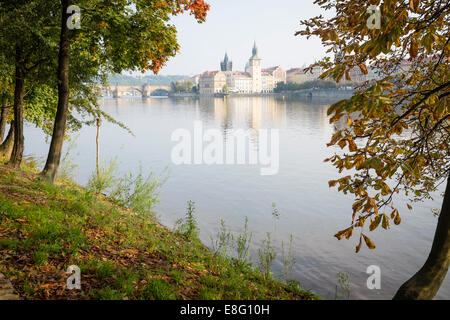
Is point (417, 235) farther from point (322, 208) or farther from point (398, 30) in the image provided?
point (398, 30)

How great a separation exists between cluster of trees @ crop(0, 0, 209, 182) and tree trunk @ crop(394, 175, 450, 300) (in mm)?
8539

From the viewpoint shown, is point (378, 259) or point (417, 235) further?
point (417, 235)

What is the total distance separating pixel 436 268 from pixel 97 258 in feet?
19.1

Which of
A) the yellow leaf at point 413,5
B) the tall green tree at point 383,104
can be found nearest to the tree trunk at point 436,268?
the tall green tree at point 383,104

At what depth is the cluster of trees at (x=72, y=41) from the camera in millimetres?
9477

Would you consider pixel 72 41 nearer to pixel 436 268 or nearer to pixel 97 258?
pixel 97 258

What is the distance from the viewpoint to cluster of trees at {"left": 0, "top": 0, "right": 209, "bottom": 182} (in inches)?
373

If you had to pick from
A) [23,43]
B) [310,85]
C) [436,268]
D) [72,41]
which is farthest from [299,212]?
[310,85]

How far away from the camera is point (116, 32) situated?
9906mm

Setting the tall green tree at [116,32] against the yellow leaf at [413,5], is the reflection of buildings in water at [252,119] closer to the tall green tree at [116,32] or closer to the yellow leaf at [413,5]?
the tall green tree at [116,32]

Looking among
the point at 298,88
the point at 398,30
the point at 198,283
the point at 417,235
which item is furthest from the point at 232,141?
the point at 298,88

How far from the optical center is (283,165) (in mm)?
26016

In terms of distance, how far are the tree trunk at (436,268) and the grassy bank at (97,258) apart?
2.60m
